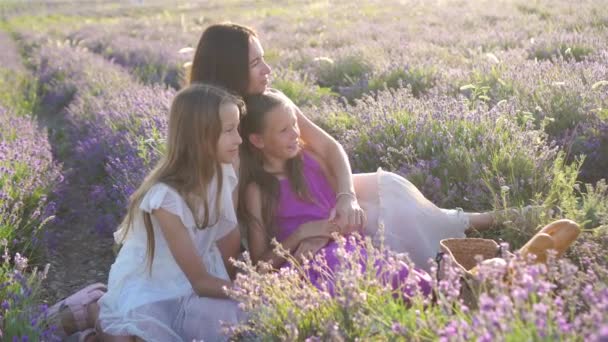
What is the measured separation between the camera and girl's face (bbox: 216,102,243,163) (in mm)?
3020

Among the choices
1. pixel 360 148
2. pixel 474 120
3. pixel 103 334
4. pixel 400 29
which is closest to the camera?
pixel 103 334

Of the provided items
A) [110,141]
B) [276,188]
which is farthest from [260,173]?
[110,141]

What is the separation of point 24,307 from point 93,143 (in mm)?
3141

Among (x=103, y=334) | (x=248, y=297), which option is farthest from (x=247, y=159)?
(x=248, y=297)

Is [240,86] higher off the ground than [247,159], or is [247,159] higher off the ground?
[240,86]

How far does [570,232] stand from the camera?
266cm

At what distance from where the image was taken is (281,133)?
11.0 ft

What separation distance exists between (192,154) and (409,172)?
4.63ft

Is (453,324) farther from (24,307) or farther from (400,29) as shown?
(400,29)

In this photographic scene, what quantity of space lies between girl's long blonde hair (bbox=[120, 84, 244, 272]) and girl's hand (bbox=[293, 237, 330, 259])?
401mm

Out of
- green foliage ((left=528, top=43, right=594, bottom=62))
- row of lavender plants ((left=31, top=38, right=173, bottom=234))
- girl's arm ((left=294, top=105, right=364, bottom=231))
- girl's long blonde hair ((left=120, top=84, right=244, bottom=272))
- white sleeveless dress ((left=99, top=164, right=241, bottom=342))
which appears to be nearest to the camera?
white sleeveless dress ((left=99, top=164, right=241, bottom=342))

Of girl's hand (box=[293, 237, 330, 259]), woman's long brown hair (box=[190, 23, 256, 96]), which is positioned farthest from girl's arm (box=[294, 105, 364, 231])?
woman's long brown hair (box=[190, 23, 256, 96])

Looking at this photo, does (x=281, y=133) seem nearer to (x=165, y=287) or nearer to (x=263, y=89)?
(x=263, y=89)

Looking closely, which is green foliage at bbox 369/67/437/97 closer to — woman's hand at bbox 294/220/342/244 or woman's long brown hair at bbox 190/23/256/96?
woman's long brown hair at bbox 190/23/256/96
